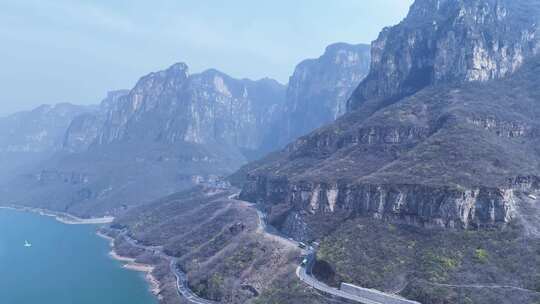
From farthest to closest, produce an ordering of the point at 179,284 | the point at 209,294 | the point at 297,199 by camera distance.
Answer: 1. the point at 297,199
2. the point at 179,284
3. the point at 209,294

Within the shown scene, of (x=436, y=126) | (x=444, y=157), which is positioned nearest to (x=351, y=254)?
(x=444, y=157)

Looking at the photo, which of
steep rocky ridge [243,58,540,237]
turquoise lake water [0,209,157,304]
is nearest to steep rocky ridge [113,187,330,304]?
turquoise lake water [0,209,157,304]

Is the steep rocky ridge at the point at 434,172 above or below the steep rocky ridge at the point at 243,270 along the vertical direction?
above

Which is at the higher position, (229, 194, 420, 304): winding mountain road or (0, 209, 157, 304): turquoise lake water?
(229, 194, 420, 304): winding mountain road

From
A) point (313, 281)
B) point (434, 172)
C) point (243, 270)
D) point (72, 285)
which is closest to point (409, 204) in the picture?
point (434, 172)

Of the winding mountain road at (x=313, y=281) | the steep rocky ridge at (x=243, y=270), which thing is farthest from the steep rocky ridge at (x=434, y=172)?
the steep rocky ridge at (x=243, y=270)

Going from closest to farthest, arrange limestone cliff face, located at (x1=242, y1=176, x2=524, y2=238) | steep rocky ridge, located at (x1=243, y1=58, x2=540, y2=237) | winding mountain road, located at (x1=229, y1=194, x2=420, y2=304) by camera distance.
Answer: winding mountain road, located at (x1=229, y1=194, x2=420, y2=304) → limestone cliff face, located at (x1=242, y1=176, x2=524, y2=238) → steep rocky ridge, located at (x1=243, y1=58, x2=540, y2=237)

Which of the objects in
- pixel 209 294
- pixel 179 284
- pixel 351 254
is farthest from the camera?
pixel 179 284

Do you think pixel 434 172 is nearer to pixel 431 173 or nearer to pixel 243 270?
pixel 431 173

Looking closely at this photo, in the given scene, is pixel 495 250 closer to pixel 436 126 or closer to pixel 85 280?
pixel 436 126

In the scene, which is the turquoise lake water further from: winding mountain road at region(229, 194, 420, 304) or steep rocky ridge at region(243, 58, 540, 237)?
steep rocky ridge at region(243, 58, 540, 237)

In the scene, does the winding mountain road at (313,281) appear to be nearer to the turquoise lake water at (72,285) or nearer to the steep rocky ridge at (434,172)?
the steep rocky ridge at (434,172)
